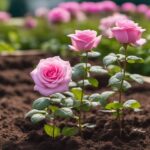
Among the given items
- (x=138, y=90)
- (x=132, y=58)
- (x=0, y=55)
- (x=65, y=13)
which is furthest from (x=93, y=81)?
(x=65, y=13)

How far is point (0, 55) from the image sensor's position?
6.48 m

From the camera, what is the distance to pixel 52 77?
337 centimetres

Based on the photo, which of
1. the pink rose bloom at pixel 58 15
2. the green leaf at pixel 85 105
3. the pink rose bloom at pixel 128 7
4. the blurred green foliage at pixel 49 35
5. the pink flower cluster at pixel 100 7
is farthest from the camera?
the pink rose bloom at pixel 128 7

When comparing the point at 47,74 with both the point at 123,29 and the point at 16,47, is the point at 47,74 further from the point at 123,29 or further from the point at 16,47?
the point at 16,47

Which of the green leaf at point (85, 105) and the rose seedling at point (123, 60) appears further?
the green leaf at point (85, 105)

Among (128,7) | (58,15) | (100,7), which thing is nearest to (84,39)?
(58,15)

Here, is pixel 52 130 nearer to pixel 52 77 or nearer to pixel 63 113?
pixel 63 113

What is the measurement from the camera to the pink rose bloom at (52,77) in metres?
3.36

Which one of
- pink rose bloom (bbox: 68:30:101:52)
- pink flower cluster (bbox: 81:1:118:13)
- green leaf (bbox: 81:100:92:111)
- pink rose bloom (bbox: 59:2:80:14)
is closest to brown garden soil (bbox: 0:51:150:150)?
green leaf (bbox: 81:100:92:111)

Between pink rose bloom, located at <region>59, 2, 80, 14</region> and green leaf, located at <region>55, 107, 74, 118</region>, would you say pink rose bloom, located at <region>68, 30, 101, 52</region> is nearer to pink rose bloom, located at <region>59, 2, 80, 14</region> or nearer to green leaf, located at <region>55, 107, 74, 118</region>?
green leaf, located at <region>55, 107, 74, 118</region>

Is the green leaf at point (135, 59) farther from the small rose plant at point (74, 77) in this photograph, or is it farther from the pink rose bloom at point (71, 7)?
the pink rose bloom at point (71, 7)

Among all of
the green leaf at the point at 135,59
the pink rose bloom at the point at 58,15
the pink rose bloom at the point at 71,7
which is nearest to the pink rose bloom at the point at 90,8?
the pink rose bloom at the point at 71,7

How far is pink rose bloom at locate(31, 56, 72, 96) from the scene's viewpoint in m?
3.36

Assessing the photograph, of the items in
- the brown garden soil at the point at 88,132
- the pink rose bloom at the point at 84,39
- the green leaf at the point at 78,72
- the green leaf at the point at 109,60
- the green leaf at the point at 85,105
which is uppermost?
the pink rose bloom at the point at 84,39
